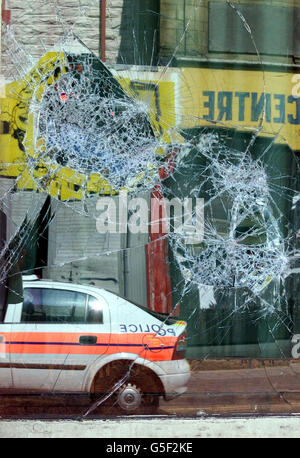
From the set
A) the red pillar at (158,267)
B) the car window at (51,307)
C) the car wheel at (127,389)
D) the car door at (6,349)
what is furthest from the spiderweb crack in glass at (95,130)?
the car wheel at (127,389)

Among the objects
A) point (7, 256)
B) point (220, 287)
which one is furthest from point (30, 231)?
point (220, 287)

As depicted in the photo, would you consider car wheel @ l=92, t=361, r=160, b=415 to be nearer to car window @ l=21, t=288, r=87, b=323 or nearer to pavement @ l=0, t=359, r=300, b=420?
pavement @ l=0, t=359, r=300, b=420

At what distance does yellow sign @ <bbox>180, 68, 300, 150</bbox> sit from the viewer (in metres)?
5.00

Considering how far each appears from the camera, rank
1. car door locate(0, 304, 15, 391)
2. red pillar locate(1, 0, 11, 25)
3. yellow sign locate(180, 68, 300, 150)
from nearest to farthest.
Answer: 1. car door locate(0, 304, 15, 391)
2. red pillar locate(1, 0, 11, 25)
3. yellow sign locate(180, 68, 300, 150)

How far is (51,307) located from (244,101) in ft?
6.49

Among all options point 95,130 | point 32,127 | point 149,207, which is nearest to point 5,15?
point 32,127

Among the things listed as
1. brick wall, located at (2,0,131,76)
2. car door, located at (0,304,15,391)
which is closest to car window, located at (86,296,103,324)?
car door, located at (0,304,15,391)

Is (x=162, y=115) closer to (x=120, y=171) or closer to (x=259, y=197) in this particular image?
(x=120, y=171)

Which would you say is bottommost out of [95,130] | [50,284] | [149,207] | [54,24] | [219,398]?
[219,398]

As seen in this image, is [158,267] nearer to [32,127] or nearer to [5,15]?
[32,127]

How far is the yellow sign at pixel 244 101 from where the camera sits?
16.4 ft

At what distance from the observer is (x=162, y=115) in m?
4.95

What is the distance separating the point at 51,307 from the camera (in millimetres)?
4715

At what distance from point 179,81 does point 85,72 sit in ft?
2.16
